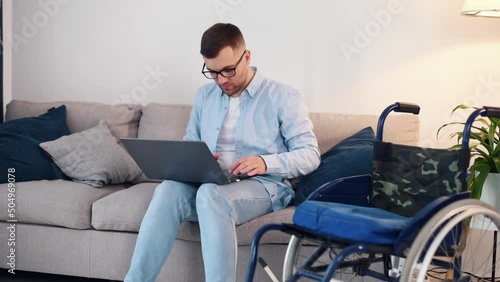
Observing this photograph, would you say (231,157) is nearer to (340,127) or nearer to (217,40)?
(217,40)

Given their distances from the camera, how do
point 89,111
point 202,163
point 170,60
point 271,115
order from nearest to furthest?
point 202,163 < point 271,115 < point 89,111 < point 170,60

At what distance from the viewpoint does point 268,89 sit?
3.03 metres

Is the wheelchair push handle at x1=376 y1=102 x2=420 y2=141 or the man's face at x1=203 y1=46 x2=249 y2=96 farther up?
the man's face at x1=203 y1=46 x2=249 y2=96

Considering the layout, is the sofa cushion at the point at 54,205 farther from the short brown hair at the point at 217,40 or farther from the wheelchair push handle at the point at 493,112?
the wheelchair push handle at the point at 493,112

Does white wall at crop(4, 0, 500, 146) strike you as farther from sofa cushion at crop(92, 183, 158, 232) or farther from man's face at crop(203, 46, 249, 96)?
sofa cushion at crop(92, 183, 158, 232)

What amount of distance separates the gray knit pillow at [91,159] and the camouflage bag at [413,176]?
1.33 meters

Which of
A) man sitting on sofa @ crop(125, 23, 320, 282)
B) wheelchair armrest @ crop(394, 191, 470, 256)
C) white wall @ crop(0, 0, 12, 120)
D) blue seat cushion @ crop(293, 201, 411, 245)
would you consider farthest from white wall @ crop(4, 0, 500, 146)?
wheelchair armrest @ crop(394, 191, 470, 256)

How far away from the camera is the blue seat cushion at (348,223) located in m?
2.07

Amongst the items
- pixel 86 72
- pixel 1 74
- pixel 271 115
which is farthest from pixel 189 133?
pixel 1 74

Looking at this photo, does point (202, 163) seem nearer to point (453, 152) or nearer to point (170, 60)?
point (453, 152)

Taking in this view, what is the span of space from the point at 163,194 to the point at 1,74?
1.78 m

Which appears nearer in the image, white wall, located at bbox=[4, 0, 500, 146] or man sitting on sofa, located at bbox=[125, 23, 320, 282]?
man sitting on sofa, located at bbox=[125, 23, 320, 282]

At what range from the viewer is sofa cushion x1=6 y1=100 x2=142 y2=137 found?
364 cm

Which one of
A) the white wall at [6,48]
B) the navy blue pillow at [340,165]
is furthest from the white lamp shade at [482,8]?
the white wall at [6,48]
